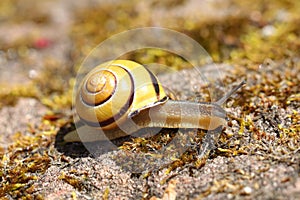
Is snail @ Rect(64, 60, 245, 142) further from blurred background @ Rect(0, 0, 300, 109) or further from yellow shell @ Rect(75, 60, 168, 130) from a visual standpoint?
blurred background @ Rect(0, 0, 300, 109)

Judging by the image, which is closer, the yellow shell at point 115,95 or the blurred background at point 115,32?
the yellow shell at point 115,95

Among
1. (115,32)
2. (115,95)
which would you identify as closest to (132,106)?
(115,95)

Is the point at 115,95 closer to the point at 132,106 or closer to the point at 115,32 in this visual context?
the point at 132,106

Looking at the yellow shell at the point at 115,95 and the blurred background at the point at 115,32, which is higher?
the blurred background at the point at 115,32

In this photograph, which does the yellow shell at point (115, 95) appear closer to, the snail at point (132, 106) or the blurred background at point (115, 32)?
the snail at point (132, 106)

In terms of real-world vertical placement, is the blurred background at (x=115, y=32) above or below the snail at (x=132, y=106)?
above

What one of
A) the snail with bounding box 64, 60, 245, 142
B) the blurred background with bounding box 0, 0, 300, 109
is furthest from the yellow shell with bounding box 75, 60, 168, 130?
the blurred background with bounding box 0, 0, 300, 109

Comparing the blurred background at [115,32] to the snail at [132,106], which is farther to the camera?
the blurred background at [115,32]

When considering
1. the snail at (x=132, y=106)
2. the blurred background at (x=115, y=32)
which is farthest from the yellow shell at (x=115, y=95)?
the blurred background at (x=115, y=32)
